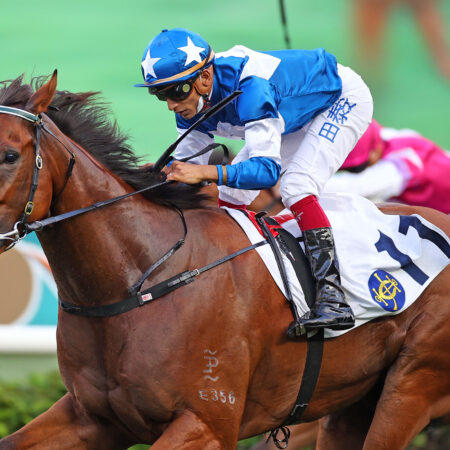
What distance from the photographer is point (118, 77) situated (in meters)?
7.34

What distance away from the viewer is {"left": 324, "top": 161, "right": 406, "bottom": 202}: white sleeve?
6656 millimetres

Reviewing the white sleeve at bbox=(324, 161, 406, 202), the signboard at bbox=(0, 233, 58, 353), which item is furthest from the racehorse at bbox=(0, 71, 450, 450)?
the white sleeve at bbox=(324, 161, 406, 202)

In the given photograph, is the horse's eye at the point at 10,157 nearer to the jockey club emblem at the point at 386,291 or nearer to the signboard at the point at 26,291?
the jockey club emblem at the point at 386,291

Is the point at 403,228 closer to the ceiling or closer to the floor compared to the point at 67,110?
closer to the floor

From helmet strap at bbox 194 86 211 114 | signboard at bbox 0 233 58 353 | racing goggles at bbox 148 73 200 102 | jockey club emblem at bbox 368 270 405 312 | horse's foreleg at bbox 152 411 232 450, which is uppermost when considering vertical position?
racing goggles at bbox 148 73 200 102

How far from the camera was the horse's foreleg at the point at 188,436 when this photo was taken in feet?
9.98

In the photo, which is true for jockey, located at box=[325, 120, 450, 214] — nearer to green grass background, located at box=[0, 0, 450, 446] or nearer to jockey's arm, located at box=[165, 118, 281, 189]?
green grass background, located at box=[0, 0, 450, 446]

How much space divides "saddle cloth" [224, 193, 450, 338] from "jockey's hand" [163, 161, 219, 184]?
31cm

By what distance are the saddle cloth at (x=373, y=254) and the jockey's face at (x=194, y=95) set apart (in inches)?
18.1

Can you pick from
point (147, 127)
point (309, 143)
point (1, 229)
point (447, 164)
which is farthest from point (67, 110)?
point (447, 164)

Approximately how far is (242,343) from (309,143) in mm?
977

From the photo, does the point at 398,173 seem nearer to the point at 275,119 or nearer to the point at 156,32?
the point at 156,32

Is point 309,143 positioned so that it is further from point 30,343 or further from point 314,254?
point 30,343

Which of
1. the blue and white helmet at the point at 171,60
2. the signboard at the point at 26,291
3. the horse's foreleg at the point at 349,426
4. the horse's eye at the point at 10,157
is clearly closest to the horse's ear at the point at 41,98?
the horse's eye at the point at 10,157
